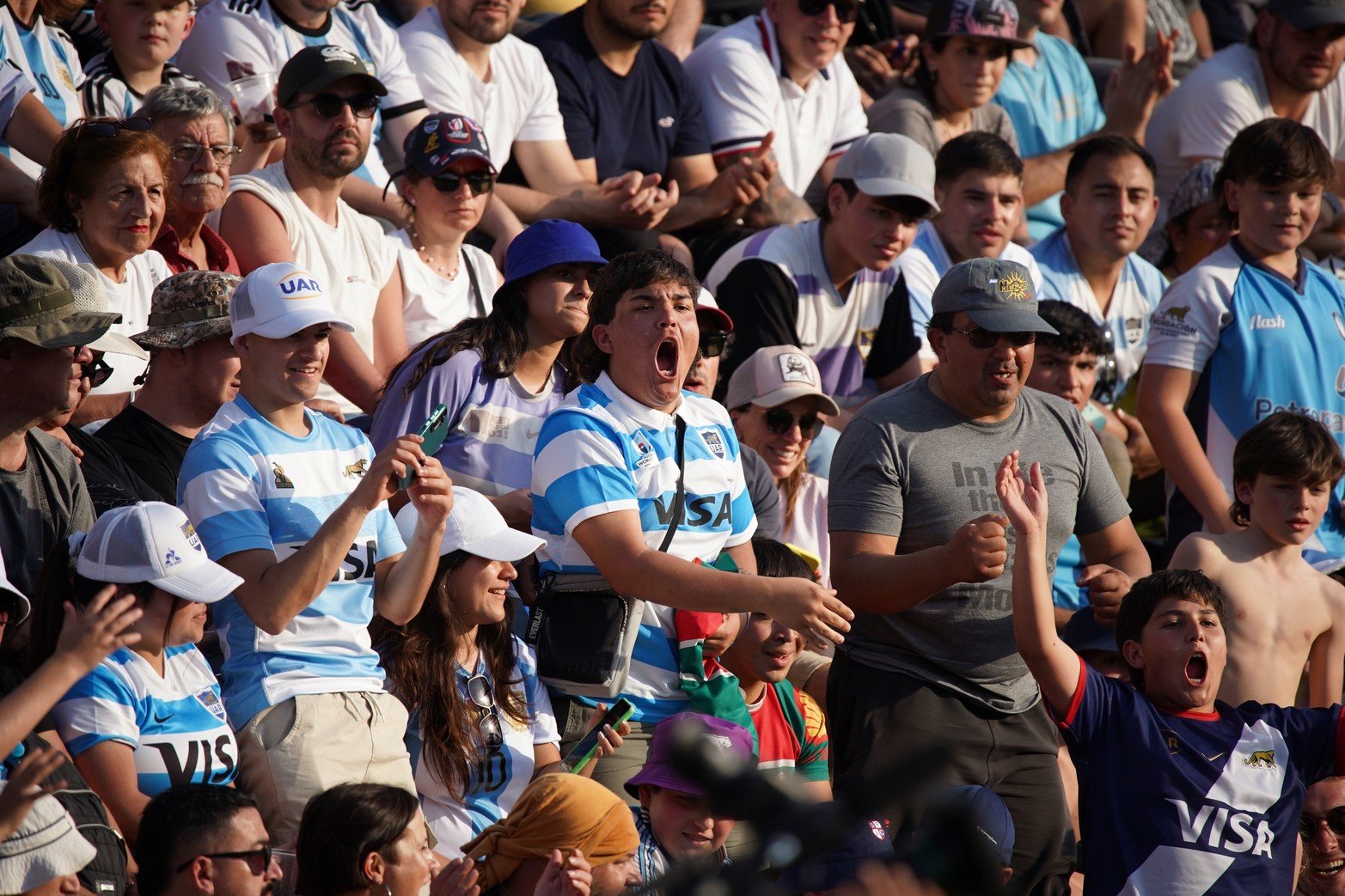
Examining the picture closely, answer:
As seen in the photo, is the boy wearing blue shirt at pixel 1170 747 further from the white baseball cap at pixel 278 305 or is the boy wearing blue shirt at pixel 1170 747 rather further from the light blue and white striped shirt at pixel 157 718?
the light blue and white striped shirt at pixel 157 718

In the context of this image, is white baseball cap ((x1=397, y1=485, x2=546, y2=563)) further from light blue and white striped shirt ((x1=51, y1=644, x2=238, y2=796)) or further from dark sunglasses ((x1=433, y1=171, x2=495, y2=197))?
dark sunglasses ((x1=433, y1=171, x2=495, y2=197))

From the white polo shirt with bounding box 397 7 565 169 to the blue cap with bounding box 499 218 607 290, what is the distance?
6.31 ft

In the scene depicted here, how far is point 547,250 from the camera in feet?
17.8

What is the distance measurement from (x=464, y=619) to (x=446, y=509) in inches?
22.3

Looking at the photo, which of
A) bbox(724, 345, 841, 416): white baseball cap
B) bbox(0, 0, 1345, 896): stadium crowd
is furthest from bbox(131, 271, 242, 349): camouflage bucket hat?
bbox(724, 345, 841, 416): white baseball cap

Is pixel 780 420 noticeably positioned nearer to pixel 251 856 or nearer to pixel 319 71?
pixel 319 71

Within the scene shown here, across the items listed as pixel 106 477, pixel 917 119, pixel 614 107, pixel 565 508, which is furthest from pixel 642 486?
pixel 917 119

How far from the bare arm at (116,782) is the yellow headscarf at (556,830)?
81cm

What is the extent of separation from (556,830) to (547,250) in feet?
6.83

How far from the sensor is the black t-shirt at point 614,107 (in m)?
7.77

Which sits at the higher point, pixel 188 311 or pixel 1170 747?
pixel 188 311

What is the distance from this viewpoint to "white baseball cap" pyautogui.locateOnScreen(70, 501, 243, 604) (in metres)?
3.80

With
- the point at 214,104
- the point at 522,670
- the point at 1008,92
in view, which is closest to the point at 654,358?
the point at 522,670

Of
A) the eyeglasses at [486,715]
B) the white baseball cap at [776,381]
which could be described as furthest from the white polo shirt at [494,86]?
the eyeglasses at [486,715]
